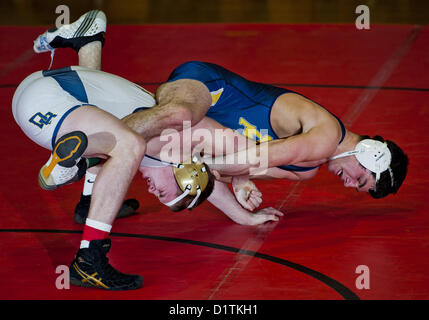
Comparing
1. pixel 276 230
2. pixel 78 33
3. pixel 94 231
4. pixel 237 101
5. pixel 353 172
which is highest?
pixel 78 33

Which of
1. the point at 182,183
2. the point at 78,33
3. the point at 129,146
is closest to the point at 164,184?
the point at 182,183

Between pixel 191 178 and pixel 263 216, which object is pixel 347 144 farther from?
pixel 191 178

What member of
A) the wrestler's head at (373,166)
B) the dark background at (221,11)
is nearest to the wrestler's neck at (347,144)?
the wrestler's head at (373,166)

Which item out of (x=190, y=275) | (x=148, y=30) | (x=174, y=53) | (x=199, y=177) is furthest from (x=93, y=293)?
(x=148, y=30)

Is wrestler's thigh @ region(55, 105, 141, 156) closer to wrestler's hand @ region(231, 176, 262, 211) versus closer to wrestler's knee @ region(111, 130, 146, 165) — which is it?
wrestler's knee @ region(111, 130, 146, 165)

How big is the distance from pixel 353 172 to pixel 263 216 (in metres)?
0.51

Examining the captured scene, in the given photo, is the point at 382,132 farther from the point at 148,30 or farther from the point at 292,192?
the point at 148,30

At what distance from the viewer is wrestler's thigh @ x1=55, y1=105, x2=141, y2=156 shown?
141 inches

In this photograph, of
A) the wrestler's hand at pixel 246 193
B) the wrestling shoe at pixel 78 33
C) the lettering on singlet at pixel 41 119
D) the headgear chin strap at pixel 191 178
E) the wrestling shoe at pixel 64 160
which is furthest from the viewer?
the wrestling shoe at pixel 78 33

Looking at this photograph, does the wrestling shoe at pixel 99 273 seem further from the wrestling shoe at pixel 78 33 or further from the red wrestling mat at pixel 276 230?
the wrestling shoe at pixel 78 33

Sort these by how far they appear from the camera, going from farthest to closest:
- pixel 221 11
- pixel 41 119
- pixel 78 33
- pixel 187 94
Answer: pixel 221 11
pixel 78 33
pixel 187 94
pixel 41 119

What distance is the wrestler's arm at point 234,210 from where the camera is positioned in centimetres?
436

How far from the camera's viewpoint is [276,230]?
427 cm

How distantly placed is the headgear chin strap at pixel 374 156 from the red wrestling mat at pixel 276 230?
305 mm
